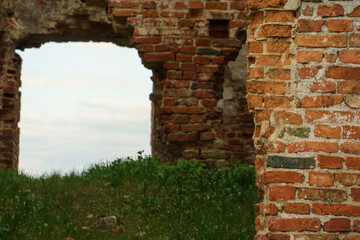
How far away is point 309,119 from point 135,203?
8.21ft

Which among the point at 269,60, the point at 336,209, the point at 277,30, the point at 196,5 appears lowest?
the point at 336,209

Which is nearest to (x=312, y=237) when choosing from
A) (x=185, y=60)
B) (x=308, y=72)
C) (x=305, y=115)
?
(x=305, y=115)

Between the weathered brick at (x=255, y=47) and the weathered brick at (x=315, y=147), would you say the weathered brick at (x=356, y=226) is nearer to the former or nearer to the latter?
the weathered brick at (x=315, y=147)

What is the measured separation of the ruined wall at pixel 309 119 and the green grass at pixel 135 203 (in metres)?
1.41

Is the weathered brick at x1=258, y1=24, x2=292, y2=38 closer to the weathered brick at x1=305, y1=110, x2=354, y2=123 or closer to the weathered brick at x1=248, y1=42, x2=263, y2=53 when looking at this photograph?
the weathered brick at x1=248, y1=42, x2=263, y2=53

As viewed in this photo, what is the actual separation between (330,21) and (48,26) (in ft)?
21.0

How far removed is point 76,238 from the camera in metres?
4.79

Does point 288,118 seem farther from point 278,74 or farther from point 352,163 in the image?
point 352,163

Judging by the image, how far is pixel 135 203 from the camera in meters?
5.51

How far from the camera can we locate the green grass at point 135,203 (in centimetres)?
495

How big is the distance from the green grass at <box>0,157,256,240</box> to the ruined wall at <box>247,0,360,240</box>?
1.41 metres

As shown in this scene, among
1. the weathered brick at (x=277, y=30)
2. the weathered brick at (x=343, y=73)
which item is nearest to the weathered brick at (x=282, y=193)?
the weathered brick at (x=343, y=73)

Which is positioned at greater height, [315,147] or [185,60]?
[185,60]

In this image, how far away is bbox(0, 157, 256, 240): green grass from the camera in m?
4.95
